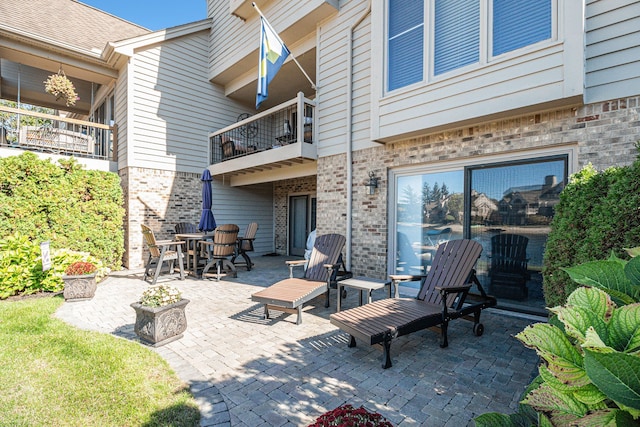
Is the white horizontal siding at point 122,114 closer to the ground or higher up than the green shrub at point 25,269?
higher up

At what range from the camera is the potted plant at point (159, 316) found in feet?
11.7

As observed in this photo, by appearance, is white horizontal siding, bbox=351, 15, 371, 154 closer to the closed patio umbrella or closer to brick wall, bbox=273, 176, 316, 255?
the closed patio umbrella

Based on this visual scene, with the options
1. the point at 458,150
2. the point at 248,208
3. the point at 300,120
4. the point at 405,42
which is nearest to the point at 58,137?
the point at 248,208

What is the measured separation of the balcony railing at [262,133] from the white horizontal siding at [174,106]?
50 centimetres

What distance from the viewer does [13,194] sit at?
6.65 metres

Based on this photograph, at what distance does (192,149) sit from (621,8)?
10.1m

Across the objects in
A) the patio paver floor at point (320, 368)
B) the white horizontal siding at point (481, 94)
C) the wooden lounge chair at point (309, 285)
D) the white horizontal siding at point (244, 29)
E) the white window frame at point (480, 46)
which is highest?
the white horizontal siding at point (244, 29)

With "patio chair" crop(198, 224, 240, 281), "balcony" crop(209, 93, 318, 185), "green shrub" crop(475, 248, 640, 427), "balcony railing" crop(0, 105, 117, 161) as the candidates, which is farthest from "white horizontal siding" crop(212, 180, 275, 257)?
"green shrub" crop(475, 248, 640, 427)

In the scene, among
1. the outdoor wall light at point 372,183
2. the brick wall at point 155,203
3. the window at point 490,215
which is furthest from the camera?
the brick wall at point 155,203

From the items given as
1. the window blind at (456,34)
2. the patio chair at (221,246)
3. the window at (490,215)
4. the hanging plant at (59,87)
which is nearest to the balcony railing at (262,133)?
the patio chair at (221,246)

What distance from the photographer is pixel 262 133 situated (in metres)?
11.7

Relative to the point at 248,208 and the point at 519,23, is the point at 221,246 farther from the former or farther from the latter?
the point at 519,23

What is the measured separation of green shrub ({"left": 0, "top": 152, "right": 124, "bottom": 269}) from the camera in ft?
21.7

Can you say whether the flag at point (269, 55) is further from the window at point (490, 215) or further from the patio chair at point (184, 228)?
the patio chair at point (184, 228)
